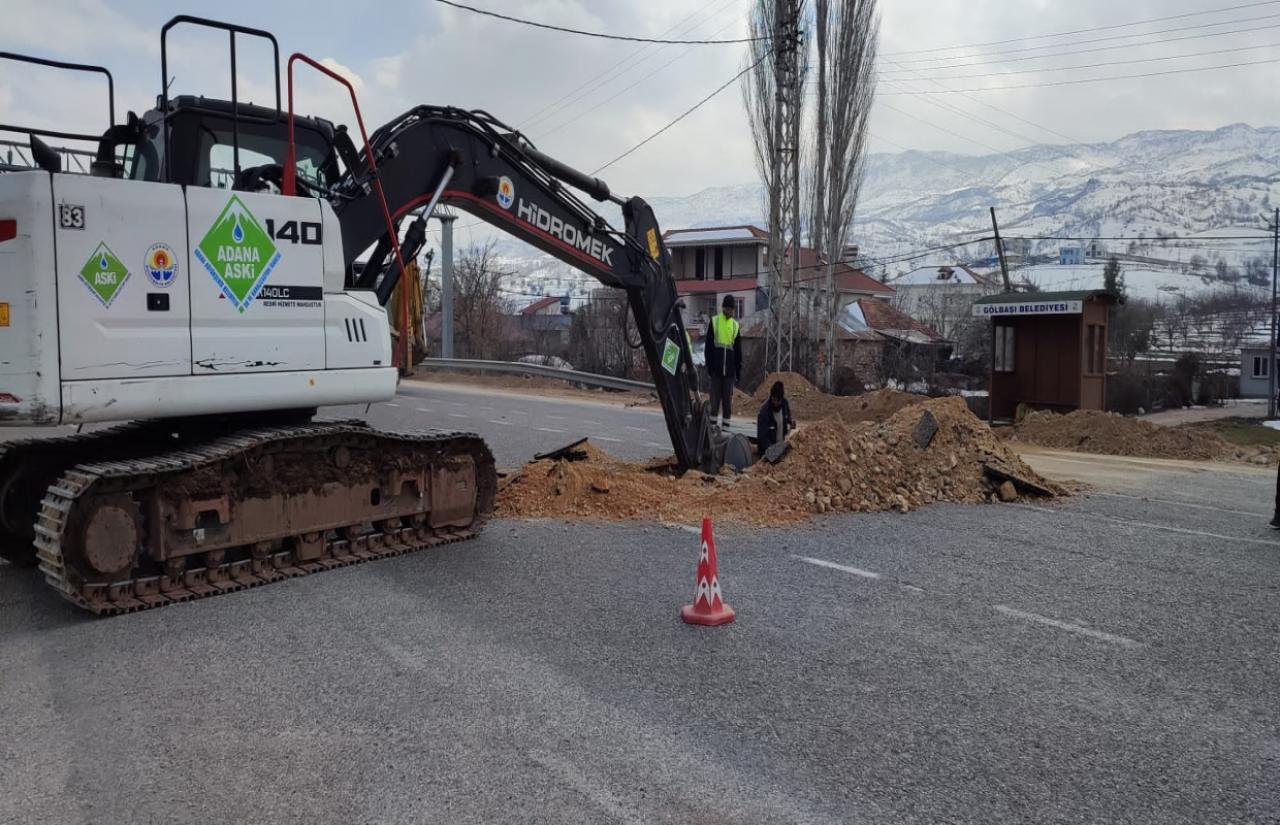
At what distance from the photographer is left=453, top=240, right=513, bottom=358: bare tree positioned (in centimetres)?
3806

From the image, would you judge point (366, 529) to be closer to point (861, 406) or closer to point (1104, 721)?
point (1104, 721)

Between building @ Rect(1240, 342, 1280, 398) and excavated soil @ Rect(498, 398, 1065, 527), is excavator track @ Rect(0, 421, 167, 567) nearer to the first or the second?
excavated soil @ Rect(498, 398, 1065, 527)

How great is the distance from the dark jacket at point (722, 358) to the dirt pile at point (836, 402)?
11.4ft

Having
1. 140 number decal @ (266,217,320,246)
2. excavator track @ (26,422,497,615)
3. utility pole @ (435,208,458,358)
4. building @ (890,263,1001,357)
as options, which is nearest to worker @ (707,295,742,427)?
excavator track @ (26,422,497,615)

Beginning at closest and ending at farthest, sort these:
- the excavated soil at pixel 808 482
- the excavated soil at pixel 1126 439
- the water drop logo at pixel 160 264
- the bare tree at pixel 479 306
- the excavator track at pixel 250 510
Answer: the excavator track at pixel 250 510
the water drop logo at pixel 160 264
the excavated soil at pixel 808 482
the excavated soil at pixel 1126 439
the bare tree at pixel 479 306

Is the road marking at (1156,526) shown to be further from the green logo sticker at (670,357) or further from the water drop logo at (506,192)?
the water drop logo at (506,192)

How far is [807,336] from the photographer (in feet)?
94.3

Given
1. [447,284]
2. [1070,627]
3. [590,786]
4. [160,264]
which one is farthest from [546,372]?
[590,786]

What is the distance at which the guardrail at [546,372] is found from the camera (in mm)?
25078

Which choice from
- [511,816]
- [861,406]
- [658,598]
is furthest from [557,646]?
[861,406]

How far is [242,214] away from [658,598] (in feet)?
12.2

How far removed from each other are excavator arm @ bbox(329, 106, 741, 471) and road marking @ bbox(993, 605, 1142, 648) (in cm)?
459

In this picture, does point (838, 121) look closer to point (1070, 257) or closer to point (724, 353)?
point (724, 353)

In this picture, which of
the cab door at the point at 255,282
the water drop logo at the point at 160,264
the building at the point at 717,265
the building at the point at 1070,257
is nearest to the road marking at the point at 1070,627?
the cab door at the point at 255,282
